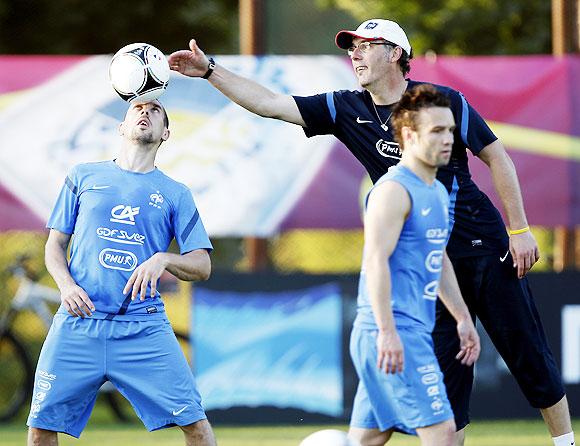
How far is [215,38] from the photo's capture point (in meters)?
17.3

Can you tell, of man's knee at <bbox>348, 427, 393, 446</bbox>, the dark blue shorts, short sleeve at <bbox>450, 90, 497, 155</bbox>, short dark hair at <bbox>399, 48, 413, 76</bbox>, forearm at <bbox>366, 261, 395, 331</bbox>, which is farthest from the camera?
the dark blue shorts

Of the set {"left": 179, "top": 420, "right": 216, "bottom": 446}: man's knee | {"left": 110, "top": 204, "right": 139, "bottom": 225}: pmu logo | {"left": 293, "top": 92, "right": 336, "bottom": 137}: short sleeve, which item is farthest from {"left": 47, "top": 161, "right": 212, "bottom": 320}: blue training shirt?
{"left": 293, "top": 92, "right": 336, "bottom": 137}: short sleeve

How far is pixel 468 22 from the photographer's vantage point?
15938 millimetres

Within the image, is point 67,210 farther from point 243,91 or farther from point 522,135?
point 522,135

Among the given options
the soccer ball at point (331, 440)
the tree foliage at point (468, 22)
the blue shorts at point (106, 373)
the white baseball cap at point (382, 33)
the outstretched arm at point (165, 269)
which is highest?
the tree foliage at point (468, 22)

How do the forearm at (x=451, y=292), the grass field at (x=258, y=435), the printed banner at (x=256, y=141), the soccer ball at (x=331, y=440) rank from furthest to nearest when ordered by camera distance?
1. the printed banner at (x=256, y=141)
2. the grass field at (x=258, y=435)
3. the forearm at (x=451, y=292)
4. the soccer ball at (x=331, y=440)

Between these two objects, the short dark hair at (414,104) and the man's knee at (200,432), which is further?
the man's knee at (200,432)

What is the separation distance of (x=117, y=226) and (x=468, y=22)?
34.1ft

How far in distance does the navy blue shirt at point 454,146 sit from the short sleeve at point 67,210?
4.33ft

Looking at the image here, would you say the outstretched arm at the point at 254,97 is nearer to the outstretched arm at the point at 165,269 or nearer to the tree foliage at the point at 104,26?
the outstretched arm at the point at 165,269

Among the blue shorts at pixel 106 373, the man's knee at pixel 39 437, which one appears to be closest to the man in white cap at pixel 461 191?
the blue shorts at pixel 106 373

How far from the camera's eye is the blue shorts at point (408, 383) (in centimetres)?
559

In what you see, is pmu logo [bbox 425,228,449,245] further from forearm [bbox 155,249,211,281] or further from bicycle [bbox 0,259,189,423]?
bicycle [bbox 0,259,189,423]

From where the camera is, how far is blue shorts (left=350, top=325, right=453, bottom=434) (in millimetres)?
5594
